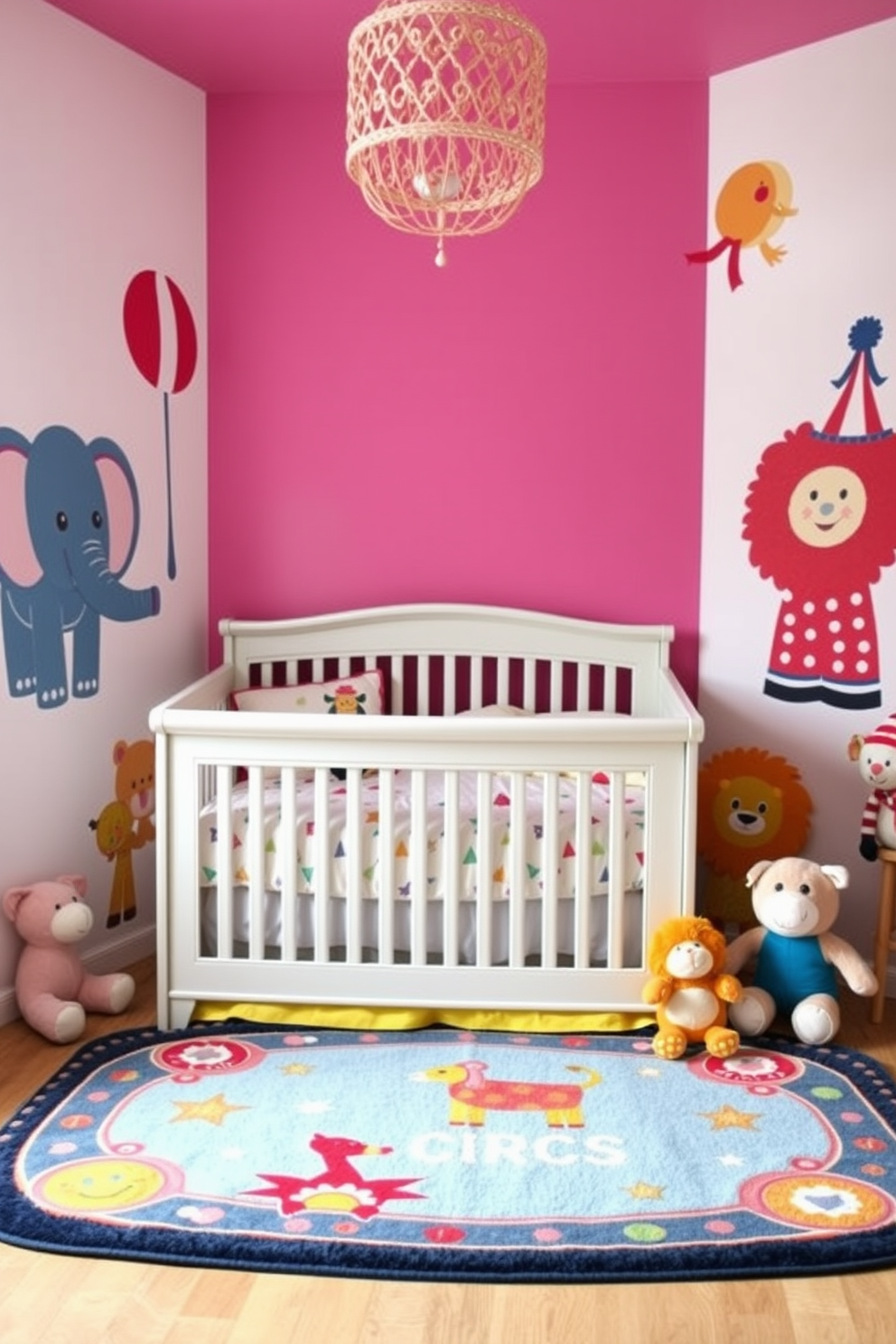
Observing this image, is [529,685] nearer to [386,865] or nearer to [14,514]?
[386,865]

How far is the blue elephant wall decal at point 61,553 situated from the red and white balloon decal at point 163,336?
24cm

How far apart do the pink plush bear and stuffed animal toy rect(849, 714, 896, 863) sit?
1685 millimetres

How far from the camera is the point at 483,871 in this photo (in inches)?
114

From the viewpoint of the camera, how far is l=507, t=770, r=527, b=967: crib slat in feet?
9.39

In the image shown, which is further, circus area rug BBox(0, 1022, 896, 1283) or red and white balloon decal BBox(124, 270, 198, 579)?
red and white balloon decal BBox(124, 270, 198, 579)

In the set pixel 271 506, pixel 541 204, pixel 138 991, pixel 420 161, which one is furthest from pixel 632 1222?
pixel 541 204

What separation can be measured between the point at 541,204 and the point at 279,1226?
8.38ft

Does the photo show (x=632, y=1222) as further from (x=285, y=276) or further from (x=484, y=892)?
(x=285, y=276)

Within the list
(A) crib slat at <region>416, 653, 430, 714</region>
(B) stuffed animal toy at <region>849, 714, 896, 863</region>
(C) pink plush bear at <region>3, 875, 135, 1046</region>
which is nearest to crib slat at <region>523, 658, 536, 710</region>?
(A) crib slat at <region>416, 653, 430, 714</region>

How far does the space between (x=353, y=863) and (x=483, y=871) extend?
27cm

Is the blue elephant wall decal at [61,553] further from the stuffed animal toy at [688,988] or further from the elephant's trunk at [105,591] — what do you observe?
the stuffed animal toy at [688,988]

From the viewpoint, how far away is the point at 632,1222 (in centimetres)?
216

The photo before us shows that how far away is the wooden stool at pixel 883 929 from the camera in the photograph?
308 centimetres

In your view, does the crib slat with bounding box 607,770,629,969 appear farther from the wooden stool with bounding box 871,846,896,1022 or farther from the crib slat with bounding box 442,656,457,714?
the crib slat with bounding box 442,656,457,714
